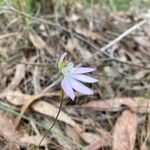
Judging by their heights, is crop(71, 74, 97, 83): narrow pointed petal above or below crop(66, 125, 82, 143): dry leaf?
above

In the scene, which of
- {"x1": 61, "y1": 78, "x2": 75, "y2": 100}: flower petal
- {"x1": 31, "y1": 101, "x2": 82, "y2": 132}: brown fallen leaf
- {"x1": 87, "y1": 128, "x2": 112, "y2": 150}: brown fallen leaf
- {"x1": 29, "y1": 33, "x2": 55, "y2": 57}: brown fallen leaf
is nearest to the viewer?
{"x1": 61, "y1": 78, "x2": 75, "y2": 100}: flower petal

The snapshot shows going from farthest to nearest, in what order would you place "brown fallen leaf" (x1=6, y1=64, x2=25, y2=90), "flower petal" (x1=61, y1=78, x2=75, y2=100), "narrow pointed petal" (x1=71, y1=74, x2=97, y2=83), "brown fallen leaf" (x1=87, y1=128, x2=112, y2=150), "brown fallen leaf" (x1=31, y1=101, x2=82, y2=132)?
1. "brown fallen leaf" (x1=6, y1=64, x2=25, y2=90)
2. "brown fallen leaf" (x1=31, y1=101, x2=82, y2=132)
3. "brown fallen leaf" (x1=87, y1=128, x2=112, y2=150)
4. "narrow pointed petal" (x1=71, y1=74, x2=97, y2=83)
5. "flower petal" (x1=61, y1=78, x2=75, y2=100)

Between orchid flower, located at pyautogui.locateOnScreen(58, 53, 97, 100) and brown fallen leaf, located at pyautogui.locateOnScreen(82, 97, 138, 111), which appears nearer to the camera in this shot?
orchid flower, located at pyautogui.locateOnScreen(58, 53, 97, 100)

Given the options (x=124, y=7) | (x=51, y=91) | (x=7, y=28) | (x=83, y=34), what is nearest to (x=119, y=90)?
(x=51, y=91)

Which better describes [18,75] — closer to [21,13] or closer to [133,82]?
[21,13]

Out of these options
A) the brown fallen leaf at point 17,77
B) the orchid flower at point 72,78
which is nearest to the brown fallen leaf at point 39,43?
the brown fallen leaf at point 17,77

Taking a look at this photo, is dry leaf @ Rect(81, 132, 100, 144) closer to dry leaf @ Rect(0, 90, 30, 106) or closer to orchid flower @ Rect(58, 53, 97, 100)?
dry leaf @ Rect(0, 90, 30, 106)

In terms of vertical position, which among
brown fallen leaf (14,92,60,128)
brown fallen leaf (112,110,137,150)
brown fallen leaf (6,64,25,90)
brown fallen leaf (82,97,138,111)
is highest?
brown fallen leaf (6,64,25,90)

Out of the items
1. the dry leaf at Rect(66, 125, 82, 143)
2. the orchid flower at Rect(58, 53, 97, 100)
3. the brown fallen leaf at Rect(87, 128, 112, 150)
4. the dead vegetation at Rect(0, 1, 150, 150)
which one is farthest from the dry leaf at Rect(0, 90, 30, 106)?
the orchid flower at Rect(58, 53, 97, 100)
